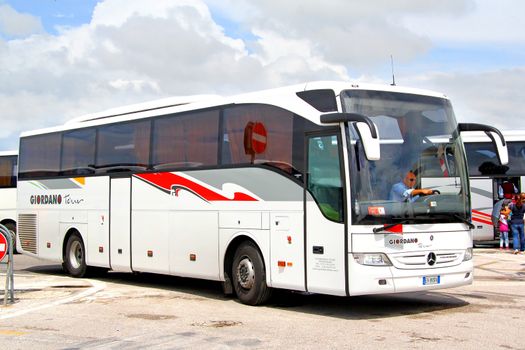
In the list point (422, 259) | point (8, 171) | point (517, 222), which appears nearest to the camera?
point (422, 259)

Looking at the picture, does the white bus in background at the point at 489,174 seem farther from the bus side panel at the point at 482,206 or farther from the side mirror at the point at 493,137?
the side mirror at the point at 493,137

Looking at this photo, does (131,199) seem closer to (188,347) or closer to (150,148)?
(150,148)

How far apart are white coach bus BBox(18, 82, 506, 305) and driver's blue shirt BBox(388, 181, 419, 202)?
0.08m

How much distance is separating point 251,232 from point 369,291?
100 inches

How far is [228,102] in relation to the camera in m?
13.0

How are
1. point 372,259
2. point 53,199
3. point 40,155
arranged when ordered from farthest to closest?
point 40,155 < point 53,199 < point 372,259

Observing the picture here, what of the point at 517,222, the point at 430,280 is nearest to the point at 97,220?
the point at 430,280

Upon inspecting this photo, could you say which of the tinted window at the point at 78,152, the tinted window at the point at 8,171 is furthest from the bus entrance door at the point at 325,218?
the tinted window at the point at 8,171

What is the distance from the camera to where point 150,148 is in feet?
48.9

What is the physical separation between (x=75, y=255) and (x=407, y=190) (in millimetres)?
9380

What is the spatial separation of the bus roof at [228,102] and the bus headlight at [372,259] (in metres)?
2.06

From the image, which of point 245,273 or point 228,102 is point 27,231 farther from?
point 245,273

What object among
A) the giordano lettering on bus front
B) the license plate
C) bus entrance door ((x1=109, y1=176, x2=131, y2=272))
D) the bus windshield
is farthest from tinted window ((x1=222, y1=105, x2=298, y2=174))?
the giordano lettering on bus front

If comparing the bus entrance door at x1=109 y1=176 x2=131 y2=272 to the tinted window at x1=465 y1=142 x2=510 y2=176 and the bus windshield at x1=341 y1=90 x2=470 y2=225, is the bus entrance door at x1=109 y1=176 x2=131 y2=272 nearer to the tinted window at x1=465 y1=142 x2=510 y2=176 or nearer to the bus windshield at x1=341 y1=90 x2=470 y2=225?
the bus windshield at x1=341 y1=90 x2=470 y2=225
